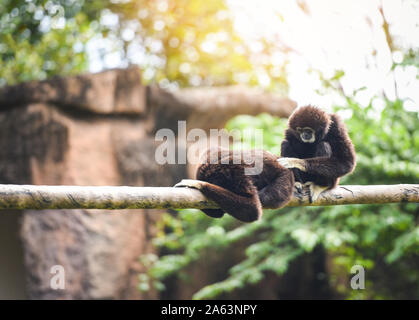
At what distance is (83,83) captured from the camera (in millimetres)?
6121

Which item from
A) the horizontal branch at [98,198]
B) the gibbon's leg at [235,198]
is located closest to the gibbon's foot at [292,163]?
the gibbon's leg at [235,198]

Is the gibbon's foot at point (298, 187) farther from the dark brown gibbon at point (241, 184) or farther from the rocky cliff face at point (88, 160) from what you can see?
the rocky cliff face at point (88, 160)

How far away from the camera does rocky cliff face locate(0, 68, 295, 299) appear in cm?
580

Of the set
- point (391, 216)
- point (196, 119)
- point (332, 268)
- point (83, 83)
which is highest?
point (83, 83)

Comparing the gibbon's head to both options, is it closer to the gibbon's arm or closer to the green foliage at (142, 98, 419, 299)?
the gibbon's arm

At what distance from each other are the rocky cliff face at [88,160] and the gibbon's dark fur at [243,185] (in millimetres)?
3609

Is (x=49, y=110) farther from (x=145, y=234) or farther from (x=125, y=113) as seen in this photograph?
(x=145, y=234)

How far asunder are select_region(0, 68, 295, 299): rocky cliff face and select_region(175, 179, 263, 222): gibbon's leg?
12.8ft

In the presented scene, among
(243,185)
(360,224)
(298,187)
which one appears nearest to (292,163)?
(298,187)

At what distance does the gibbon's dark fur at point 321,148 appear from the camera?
2.96 meters

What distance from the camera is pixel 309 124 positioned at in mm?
2977

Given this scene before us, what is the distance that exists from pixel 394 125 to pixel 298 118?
247 cm

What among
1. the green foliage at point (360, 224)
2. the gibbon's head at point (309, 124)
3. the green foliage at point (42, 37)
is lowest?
the green foliage at point (360, 224)

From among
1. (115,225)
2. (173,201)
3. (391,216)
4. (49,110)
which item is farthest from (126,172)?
(173,201)
